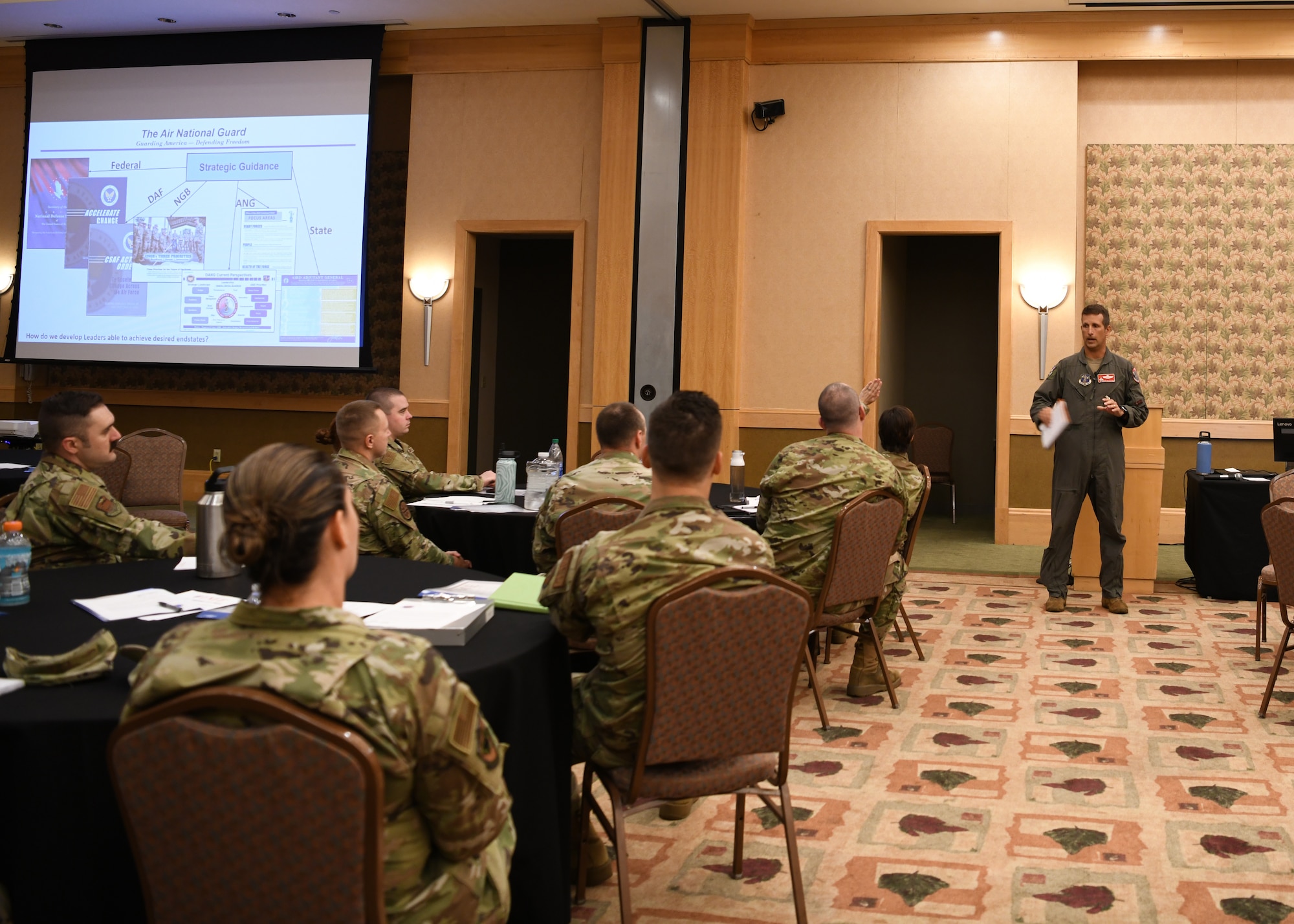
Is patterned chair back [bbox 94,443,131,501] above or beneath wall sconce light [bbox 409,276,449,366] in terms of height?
beneath

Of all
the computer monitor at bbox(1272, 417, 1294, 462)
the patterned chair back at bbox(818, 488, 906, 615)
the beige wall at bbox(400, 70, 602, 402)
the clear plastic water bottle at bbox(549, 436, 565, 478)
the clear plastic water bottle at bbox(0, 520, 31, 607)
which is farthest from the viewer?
the beige wall at bbox(400, 70, 602, 402)

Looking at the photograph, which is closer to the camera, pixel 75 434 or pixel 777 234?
pixel 75 434

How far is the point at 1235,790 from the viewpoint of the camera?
3.44 metres

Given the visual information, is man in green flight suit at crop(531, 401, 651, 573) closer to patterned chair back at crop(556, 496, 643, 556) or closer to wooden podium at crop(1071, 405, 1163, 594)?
patterned chair back at crop(556, 496, 643, 556)

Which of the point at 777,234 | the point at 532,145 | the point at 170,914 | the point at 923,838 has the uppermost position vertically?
the point at 532,145

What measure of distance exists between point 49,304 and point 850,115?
6950mm

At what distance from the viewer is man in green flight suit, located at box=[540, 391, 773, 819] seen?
2.22 metres

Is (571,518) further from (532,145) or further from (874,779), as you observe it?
(532,145)

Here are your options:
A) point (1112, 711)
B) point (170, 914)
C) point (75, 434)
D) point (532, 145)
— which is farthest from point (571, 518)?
point (532, 145)

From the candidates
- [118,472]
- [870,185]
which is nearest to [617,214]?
[870,185]

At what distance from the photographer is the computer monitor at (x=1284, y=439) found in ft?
22.0

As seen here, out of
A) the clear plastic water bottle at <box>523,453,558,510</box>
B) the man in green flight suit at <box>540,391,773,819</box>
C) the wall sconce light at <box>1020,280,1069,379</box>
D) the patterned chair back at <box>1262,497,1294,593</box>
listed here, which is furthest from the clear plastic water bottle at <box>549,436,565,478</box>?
the wall sconce light at <box>1020,280,1069,379</box>

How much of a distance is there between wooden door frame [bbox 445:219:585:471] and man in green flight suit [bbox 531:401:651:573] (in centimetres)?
528

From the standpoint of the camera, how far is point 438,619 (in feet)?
7.16
